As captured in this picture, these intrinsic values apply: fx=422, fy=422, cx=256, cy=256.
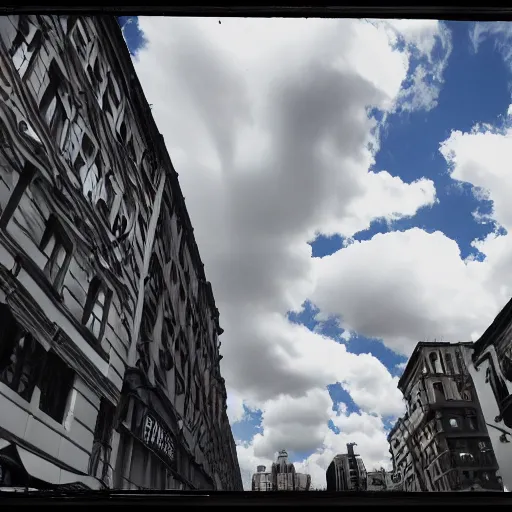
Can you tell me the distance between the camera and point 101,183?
3459mm

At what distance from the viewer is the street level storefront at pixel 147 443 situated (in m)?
2.98

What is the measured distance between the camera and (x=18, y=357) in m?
2.41

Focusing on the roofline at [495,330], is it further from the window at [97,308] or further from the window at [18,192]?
the window at [18,192]

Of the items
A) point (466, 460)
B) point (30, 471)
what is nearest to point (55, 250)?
point (30, 471)

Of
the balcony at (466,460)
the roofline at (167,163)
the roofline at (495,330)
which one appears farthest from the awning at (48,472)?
the roofline at (495,330)

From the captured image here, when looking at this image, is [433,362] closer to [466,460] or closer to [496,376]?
[496,376]

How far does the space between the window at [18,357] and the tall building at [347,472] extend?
180cm

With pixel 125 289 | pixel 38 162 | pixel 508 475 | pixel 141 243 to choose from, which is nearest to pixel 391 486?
pixel 508 475

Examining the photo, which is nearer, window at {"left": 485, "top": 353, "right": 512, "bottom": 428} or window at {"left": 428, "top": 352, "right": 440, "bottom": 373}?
window at {"left": 485, "top": 353, "right": 512, "bottom": 428}

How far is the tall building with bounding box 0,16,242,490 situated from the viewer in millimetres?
2471

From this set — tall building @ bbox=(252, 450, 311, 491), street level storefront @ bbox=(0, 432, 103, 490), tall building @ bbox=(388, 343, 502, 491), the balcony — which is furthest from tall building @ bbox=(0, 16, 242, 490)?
the balcony

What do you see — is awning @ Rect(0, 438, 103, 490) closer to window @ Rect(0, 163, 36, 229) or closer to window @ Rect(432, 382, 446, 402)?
window @ Rect(0, 163, 36, 229)

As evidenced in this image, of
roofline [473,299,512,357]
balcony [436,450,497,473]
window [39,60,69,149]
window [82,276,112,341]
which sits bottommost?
balcony [436,450,497,473]

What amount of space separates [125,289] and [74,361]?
831 millimetres
